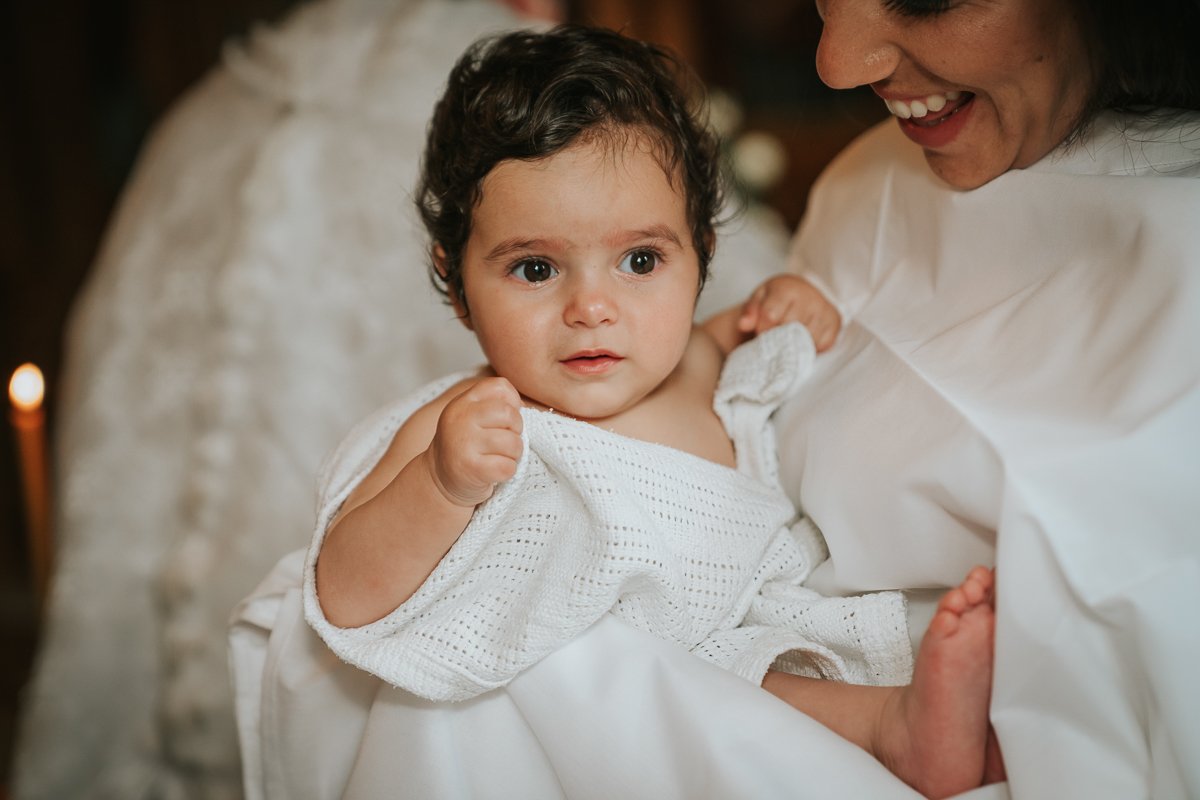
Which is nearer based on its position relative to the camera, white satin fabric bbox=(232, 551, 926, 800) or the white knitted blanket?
white satin fabric bbox=(232, 551, 926, 800)

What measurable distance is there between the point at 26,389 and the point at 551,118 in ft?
3.50

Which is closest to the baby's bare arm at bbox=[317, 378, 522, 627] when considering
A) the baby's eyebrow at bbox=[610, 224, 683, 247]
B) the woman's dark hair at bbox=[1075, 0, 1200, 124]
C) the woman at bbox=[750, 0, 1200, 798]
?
the baby's eyebrow at bbox=[610, 224, 683, 247]

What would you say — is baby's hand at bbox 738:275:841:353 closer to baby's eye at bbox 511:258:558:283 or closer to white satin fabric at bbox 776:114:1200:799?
white satin fabric at bbox 776:114:1200:799

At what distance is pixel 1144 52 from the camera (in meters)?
1.00

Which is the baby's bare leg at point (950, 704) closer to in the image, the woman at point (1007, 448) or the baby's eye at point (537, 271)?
the woman at point (1007, 448)

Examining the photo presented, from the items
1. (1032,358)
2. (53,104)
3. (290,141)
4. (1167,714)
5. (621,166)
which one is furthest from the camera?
(53,104)

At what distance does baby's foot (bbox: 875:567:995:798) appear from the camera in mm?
924

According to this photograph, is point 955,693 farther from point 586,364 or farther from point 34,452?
point 34,452

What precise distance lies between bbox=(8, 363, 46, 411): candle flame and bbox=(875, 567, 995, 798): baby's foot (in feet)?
4.69

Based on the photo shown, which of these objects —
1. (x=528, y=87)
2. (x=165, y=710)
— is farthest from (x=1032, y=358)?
(x=165, y=710)

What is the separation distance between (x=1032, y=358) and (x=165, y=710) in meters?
1.35

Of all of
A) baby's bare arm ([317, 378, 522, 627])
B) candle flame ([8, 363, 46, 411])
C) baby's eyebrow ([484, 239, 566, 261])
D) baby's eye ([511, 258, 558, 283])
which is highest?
baby's eyebrow ([484, 239, 566, 261])

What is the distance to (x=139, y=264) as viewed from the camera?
181cm

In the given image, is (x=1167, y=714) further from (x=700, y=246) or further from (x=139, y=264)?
(x=139, y=264)
